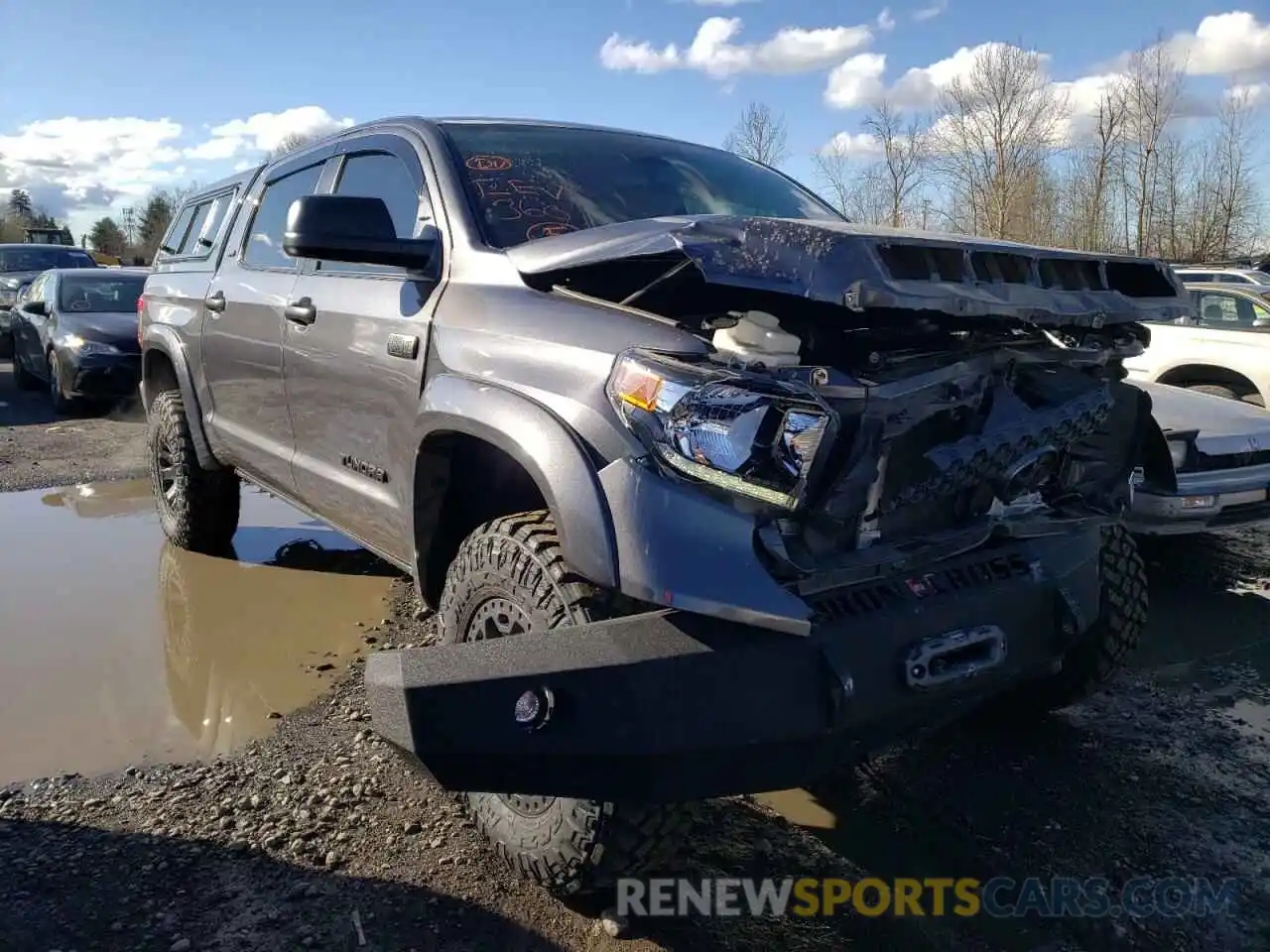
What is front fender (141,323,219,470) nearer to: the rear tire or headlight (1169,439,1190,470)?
headlight (1169,439,1190,470)

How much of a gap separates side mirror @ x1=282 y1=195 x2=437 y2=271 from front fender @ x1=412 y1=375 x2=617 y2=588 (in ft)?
1.54

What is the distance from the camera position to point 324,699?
3619 millimetres

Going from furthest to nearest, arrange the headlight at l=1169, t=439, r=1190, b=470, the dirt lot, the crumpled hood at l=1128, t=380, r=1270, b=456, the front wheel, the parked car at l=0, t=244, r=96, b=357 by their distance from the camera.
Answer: the parked car at l=0, t=244, r=96, b=357 < the front wheel < the crumpled hood at l=1128, t=380, r=1270, b=456 < the headlight at l=1169, t=439, r=1190, b=470 < the dirt lot

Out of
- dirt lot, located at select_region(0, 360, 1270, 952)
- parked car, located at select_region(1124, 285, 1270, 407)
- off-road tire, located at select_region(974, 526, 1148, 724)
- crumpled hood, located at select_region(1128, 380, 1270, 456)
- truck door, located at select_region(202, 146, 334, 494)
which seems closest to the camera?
dirt lot, located at select_region(0, 360, 1270, 952)

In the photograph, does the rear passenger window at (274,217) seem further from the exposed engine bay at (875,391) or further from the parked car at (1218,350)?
the parked car at (1218,350)

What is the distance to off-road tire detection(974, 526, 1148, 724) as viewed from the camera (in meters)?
3.05

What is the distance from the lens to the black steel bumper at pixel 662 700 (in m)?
1.89

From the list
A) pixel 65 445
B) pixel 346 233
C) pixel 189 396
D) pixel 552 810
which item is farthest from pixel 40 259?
pixel 552 810

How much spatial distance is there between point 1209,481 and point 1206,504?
0.40 ft

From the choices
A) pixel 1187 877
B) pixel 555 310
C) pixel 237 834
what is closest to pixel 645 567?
pixel 555 310

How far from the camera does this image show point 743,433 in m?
1.90

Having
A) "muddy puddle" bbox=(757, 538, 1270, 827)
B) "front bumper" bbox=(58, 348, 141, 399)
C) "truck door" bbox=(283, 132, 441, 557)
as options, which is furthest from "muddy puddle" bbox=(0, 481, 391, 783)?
"front bumper" bbox=(58, 348, 141, 399)

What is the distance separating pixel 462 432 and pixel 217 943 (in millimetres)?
1324

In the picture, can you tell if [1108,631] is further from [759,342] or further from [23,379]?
[23,379]
